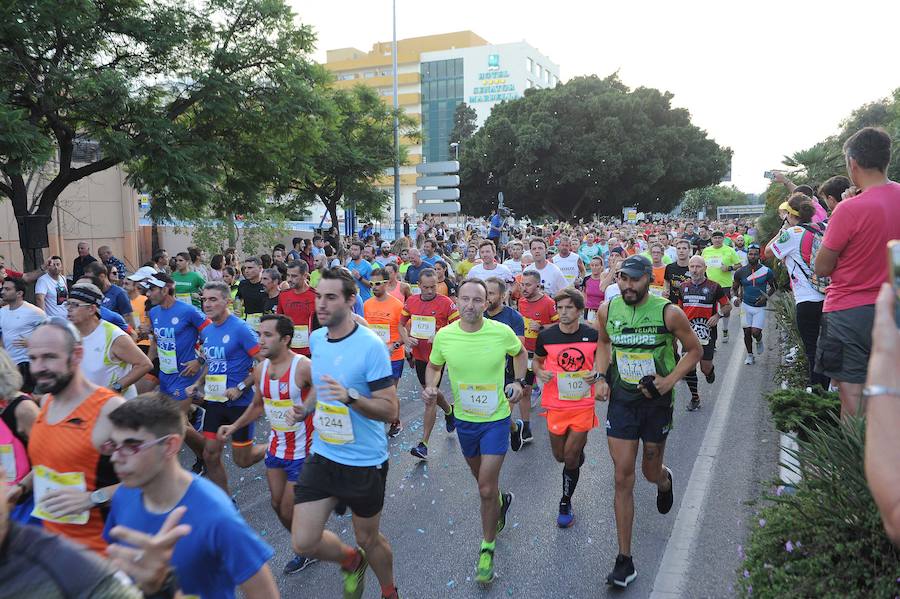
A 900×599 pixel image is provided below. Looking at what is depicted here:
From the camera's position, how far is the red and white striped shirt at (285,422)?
15.4ft

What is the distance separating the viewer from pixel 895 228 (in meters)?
4.08

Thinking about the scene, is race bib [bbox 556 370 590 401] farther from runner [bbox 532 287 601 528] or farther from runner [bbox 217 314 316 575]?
runner [bbox 217 314 316 575]

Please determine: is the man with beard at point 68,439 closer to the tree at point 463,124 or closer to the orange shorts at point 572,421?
the orange shorts at point 572,421

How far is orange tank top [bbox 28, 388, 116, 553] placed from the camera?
3211mm

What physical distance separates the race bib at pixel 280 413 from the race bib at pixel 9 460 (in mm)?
1589

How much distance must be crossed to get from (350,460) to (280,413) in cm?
93

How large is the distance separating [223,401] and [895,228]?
16.2 ft

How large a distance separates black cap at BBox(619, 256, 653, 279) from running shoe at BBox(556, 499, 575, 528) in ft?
6.08

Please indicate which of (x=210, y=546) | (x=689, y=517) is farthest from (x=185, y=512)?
(x=689, y=517)

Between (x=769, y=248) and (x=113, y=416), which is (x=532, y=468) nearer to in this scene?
(x=769, y=248)

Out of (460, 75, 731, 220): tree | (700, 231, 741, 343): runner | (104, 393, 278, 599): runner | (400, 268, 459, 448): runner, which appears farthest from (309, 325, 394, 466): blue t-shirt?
(460, 75, 731, 220): tree

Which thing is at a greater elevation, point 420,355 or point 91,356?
point 91,356

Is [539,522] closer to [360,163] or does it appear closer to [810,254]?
[810,254]

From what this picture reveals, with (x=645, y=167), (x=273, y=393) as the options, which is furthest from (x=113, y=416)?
(x=645, y=167)
